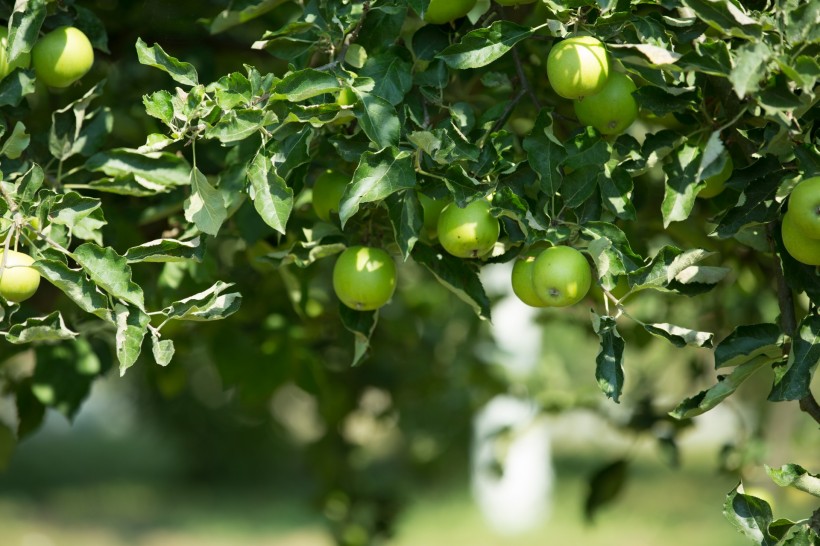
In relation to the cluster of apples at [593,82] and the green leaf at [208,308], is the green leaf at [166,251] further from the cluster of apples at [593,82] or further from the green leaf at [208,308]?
the cluster of apples at [593,82]

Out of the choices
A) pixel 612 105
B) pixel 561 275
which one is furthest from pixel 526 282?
pixel 612 105

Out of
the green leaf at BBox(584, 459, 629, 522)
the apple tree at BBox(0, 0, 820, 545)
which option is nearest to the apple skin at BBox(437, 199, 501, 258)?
the apple tree at BBox(0, 0, 820, 545)

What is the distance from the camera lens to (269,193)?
1.36m

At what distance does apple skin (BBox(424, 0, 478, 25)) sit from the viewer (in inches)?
58.6

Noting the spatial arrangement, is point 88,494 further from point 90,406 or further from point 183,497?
point 90,406

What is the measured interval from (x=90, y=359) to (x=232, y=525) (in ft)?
21.4

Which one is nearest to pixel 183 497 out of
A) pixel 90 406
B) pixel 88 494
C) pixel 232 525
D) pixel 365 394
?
pixel 88 494

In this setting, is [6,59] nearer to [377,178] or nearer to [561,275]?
[377,178]

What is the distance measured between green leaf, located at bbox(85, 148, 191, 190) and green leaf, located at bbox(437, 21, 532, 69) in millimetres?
568

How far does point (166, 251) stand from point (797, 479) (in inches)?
39.0

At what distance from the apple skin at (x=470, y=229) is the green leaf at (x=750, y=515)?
20.2 inches

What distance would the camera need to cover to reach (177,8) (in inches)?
83.9

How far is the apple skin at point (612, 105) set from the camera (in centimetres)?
145

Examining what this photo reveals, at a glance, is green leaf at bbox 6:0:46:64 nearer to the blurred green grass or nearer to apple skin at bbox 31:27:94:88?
apple skin at bbox 31:27:94:88
